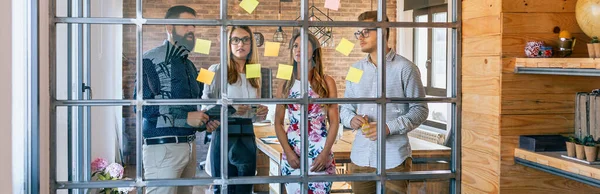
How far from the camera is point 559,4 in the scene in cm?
298

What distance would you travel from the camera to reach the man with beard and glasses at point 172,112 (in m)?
2.99

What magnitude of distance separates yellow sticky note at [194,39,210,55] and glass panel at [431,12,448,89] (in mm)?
962

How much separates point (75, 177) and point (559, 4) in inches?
82.5

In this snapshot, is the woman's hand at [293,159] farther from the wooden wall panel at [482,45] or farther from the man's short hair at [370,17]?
the wooden wall panel at [482,45]

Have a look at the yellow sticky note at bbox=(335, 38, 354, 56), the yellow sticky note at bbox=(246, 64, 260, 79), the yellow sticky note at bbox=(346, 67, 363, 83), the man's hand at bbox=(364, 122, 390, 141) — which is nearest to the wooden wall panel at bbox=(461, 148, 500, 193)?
the man's hand at bbox=(364, 122, 390, 141)

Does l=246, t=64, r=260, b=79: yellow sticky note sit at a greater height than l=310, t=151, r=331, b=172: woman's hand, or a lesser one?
greater

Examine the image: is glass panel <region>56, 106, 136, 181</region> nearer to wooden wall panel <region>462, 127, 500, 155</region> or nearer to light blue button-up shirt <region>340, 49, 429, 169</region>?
light blue button-up shirt <region>340, 49, 429, 169</region>

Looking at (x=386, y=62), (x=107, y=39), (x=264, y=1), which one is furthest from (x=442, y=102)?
(x=107, y=39)

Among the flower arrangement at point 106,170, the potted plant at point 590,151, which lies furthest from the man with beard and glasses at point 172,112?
the potted plant at point 590,151

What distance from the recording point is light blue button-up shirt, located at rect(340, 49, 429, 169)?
3137mm

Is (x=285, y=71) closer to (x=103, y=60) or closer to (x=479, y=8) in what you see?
(x=103, y=60)

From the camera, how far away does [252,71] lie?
9.97 feet

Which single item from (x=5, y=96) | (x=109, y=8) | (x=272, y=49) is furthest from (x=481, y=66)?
(x=5, y=96)

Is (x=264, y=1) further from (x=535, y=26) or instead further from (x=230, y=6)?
(x=535, y=26)
